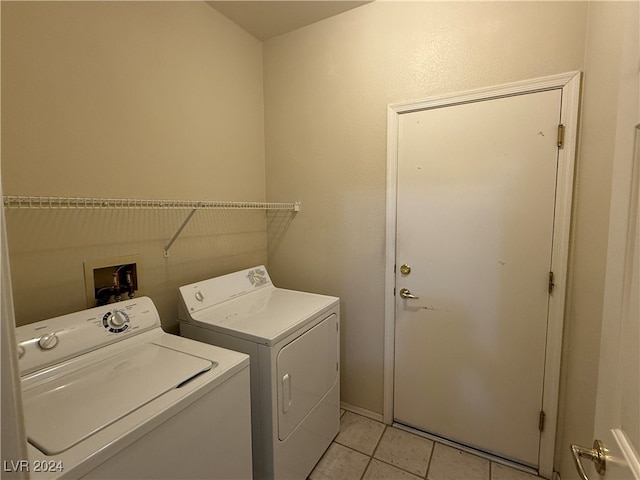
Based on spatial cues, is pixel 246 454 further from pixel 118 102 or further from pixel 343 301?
pixel 118 102

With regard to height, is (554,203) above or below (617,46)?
below

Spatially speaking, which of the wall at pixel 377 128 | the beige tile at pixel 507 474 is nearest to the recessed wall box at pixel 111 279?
the wall at pixel 377 128

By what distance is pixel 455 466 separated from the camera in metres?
1.79

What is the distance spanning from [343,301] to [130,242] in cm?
139

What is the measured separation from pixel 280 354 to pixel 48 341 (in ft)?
2.91

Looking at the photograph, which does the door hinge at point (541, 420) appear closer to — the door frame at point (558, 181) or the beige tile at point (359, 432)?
the door frame at point (558, 181)

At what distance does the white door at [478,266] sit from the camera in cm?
162

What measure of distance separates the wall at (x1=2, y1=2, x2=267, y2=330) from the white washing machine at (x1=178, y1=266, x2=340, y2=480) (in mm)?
249

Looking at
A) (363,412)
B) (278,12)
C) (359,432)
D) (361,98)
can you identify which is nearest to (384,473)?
(359,432)

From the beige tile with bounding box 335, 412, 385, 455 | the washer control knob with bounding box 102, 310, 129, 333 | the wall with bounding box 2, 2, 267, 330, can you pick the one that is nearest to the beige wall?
the wall with bounding box 2, 2, 267, 330

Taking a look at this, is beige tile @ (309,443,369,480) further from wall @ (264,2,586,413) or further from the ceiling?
the ceiling

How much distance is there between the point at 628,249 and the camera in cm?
61

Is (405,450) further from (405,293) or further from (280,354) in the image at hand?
(280,354)

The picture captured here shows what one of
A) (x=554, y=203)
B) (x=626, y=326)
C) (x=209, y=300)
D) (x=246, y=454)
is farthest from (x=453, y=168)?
(x=246, y=454)
